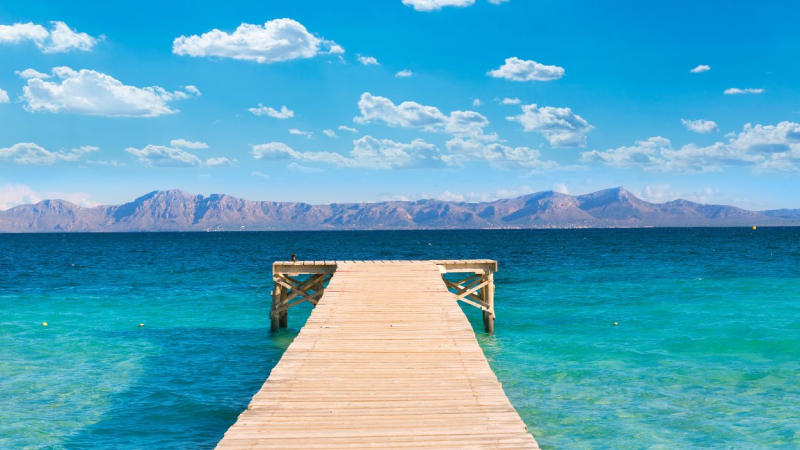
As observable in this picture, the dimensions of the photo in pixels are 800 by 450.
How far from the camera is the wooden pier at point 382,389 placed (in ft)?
25.2

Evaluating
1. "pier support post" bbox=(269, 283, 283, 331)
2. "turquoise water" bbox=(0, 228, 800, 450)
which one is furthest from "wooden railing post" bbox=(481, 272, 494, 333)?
"pier support post" bbox=(269, 283, 283, 331)

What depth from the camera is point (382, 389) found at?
31.9ft

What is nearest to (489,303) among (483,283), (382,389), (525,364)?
(483,283)

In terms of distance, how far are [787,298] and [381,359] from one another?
29067 millimetres

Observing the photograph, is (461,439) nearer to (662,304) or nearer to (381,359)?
(381,359)

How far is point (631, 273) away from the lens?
49062mm

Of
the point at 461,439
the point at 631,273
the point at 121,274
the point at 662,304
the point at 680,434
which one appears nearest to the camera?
the point at 461,439

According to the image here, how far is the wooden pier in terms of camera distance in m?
7.69

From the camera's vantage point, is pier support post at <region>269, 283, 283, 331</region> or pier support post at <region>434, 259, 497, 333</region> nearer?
pier support post at <region>434, 259, 497, 333</region>

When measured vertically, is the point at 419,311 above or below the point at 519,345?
above

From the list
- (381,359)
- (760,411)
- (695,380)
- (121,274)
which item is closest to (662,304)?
(695,380)

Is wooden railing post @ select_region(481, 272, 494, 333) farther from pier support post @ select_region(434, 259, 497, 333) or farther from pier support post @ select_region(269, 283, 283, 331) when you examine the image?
pier support post @ select_region(269, 283, 283, 331)

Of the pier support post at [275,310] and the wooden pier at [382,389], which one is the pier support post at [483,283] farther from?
the wooden pier at [382,389]

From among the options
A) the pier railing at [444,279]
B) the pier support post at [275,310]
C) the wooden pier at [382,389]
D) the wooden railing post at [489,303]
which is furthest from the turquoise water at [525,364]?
the wooden pier at [382,389]
